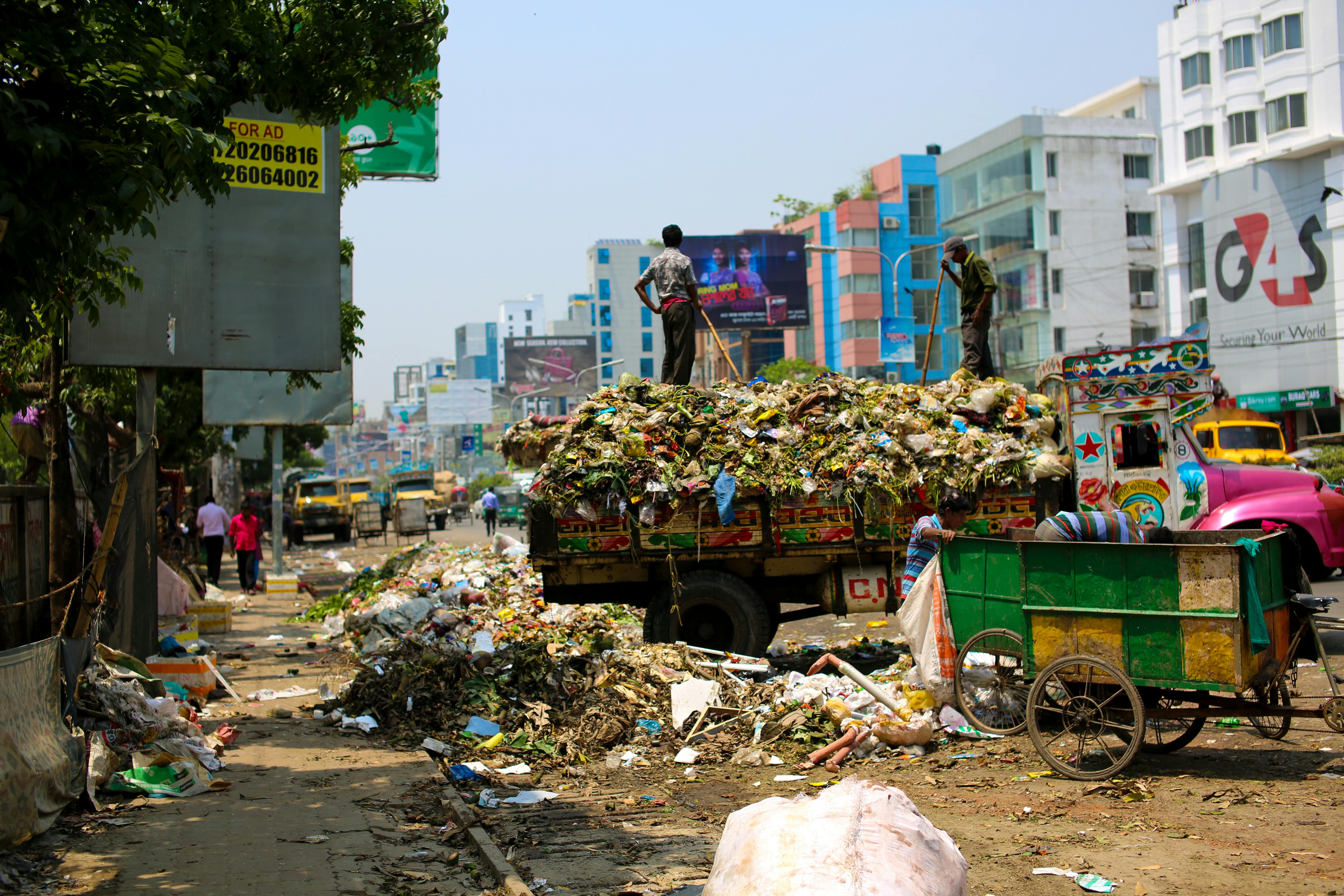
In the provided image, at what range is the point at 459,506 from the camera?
213 feet

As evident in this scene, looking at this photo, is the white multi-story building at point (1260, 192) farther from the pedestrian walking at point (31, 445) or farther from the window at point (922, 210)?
the pedestrian walking at point (31, 445)

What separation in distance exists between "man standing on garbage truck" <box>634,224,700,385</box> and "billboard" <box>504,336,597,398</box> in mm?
79961

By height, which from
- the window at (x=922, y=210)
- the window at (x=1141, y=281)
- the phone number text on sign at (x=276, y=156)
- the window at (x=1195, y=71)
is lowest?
the phone number text on sign at (x=276, y=156)

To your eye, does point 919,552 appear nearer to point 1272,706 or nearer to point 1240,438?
point 1272,706

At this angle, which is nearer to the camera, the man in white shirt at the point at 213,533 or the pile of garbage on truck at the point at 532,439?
the pile of garbage on truck at the point at 532,439

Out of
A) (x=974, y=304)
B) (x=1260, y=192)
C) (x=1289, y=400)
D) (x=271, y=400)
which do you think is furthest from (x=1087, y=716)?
(x=1260, y=192)

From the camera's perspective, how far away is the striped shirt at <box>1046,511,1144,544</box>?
6.47 m

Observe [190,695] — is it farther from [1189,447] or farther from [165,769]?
[1189,447]

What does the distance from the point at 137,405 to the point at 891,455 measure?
6.85 metres

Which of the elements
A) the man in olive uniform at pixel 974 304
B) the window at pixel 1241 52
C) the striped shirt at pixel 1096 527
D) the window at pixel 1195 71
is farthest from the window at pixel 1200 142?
the striped shirt at pixel 1096 527

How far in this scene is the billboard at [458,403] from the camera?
102875 mm

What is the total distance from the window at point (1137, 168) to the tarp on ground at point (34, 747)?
52169 mm

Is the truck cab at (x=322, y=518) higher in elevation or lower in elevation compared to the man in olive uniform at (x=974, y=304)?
lower

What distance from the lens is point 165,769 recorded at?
20.9 feet
